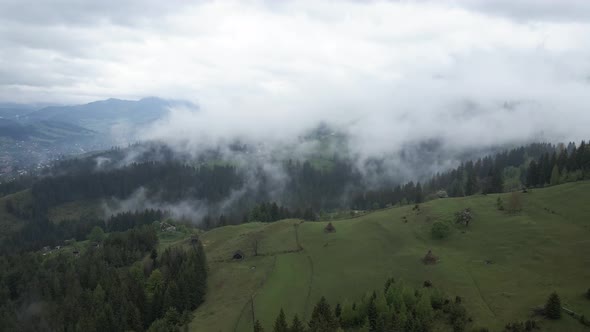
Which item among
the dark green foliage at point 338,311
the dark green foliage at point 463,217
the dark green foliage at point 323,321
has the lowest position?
the dark green foliage at point 338,311

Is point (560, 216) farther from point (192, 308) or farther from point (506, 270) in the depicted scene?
point (192, 308)

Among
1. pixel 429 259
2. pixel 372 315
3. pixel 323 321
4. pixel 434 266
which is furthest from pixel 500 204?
pixel 323 321

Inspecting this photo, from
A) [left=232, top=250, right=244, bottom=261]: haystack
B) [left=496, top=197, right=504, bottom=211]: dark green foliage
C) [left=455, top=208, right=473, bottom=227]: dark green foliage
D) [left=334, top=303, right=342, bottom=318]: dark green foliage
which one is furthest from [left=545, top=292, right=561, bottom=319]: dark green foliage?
[left=232, top=250, right=244, bottom=261]: haystack

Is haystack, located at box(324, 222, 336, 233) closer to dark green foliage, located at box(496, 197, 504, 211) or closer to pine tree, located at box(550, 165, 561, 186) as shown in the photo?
dark green foliage, located at box(496, 197, 504, 211)

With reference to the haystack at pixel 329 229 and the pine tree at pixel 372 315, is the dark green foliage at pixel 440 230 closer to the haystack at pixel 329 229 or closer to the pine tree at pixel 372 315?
the haystack at pixel 329 229

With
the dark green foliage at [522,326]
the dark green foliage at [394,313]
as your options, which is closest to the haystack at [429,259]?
the dark green foliage at [394,313]
